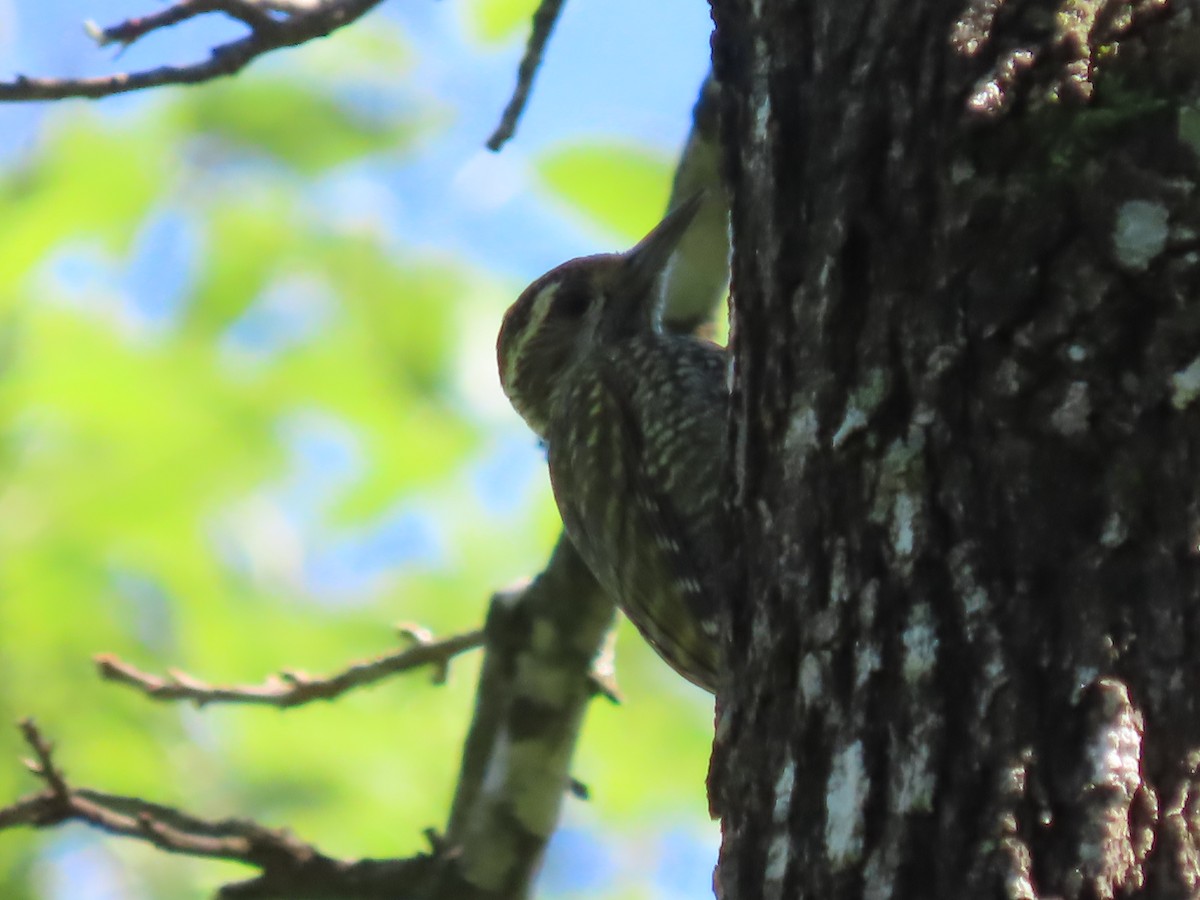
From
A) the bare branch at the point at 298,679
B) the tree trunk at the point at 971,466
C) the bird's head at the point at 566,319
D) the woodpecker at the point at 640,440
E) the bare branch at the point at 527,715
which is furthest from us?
the bird's head at the point at 566,319

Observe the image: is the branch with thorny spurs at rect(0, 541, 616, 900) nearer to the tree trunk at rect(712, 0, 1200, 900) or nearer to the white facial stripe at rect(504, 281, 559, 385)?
the white facial stripe at rect(504, 281, 559, 385)

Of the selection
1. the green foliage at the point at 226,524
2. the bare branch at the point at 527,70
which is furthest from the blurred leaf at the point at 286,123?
the bare branch at the point at 527,70

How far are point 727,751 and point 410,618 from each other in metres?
3.99

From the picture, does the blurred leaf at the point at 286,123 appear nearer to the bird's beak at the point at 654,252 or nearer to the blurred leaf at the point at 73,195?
the blurred leaf at the point at 73,195

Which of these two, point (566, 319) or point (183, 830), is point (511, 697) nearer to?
point (183, 830)

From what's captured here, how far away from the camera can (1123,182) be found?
1841mm

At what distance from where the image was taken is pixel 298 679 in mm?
3680

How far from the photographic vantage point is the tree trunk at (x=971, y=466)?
65.3 inches

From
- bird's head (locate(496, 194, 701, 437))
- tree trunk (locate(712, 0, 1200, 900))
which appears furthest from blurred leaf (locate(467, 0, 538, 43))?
tree trunk (locate(712, 0, 1200, 900))

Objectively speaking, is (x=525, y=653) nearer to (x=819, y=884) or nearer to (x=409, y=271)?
(x=819, y=884)

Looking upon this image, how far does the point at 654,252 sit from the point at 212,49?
1.41 meters


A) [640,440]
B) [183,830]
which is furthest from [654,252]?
[183,830]

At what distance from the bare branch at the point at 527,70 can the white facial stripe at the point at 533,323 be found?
4.52 feet

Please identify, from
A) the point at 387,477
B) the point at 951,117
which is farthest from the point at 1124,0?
the point at 387,477
